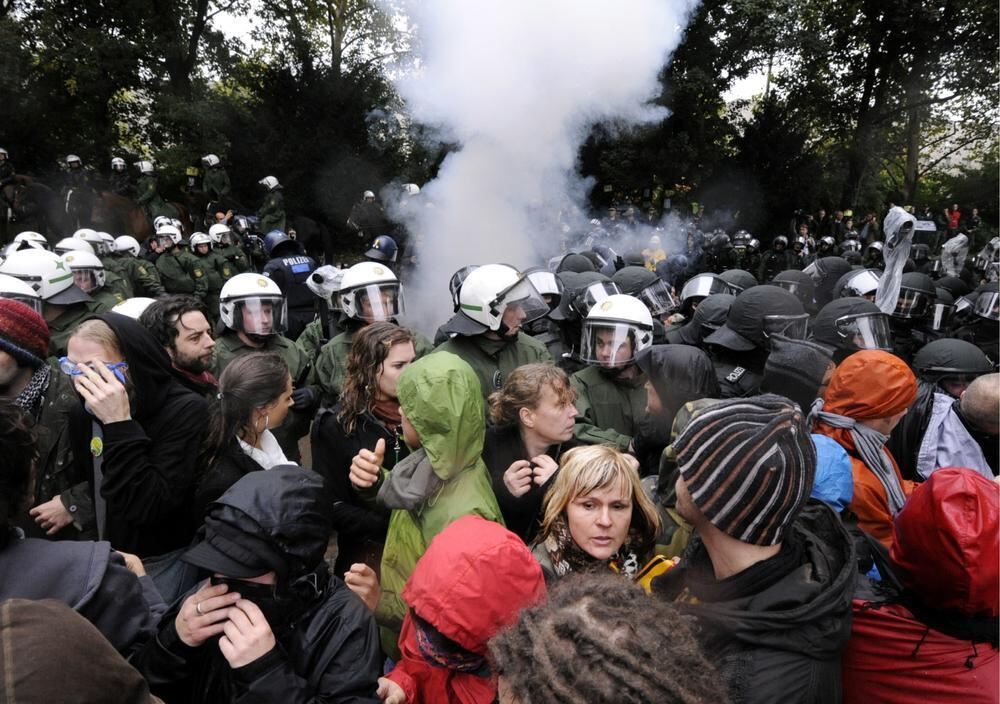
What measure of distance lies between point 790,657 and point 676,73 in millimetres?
21442

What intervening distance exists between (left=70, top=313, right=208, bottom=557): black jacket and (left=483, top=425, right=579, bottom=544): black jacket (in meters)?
1.14

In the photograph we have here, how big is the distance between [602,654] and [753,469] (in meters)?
0.60

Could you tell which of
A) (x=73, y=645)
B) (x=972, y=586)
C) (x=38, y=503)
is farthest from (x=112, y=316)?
(x=972, y=586)

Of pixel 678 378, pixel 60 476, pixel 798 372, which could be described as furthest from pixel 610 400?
pixel 60 476

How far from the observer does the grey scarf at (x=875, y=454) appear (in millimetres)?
2545

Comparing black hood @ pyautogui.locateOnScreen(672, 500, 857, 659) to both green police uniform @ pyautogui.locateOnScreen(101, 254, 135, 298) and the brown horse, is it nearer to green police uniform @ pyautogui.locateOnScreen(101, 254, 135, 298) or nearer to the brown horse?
green police uniform @ pyautogui.locateOnScreen(101, 254, 135, 298)

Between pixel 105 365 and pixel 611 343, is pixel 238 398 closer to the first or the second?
pixel 105 365

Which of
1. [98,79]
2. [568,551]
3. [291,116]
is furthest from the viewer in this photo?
[291,116]

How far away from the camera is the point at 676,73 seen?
2017 centimetres

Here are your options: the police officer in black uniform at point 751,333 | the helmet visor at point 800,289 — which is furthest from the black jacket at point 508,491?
the helmet visor at point 800,289

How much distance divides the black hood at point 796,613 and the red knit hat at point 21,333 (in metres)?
2.58

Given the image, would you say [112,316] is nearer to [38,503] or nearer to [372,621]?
[38,503]

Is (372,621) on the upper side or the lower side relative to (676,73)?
lower

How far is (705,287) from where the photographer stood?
22.2 feet
